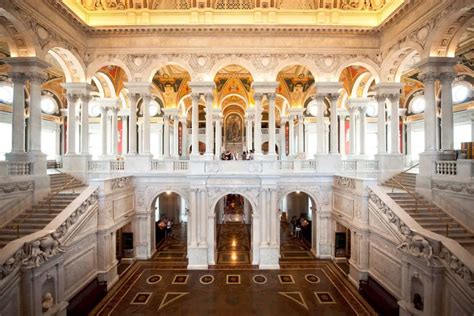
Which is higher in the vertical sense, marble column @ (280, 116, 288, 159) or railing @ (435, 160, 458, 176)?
marble column @ (280, 116, 288, 159)

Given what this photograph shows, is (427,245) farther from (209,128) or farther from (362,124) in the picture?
(362,124)

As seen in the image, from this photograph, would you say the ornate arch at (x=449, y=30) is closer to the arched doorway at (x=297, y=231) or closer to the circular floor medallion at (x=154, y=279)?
the arched doorway at (x=297, y=231)

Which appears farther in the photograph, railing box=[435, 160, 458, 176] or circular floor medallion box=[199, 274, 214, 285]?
circular floor medallion box=[199, 274, 214, 285]

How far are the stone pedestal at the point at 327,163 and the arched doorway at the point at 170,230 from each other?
7.95 metres

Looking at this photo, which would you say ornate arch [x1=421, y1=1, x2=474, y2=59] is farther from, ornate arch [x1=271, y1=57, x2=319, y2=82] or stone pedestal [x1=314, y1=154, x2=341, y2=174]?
stone pedestal [x1=314, y1=154, x2=341, y2=174]

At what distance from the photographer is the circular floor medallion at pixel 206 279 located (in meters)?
13.2

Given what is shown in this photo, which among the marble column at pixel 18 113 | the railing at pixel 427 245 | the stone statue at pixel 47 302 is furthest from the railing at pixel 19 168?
the railing at pixel 427 245

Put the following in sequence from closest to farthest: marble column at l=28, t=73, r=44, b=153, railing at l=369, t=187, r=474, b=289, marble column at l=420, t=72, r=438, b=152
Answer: railing at l=369, t=187, r=474, b=289, marble column at l=420, t=72, r=438, b=152, marble column at l=28, t=73, r=44, b=153

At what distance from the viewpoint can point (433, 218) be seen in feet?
34.9

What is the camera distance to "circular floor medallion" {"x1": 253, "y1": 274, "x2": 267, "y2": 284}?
1319 cm

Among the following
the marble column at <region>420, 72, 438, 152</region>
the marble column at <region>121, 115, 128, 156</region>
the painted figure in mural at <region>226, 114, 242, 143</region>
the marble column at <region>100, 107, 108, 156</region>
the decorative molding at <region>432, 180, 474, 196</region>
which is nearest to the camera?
the decorative molding at <region>432, 180, 474, 196</region>

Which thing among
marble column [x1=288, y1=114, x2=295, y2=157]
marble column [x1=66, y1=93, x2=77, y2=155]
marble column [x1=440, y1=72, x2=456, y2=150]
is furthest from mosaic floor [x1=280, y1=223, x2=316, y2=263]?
marble column [x1=66, y1=93, x2=77, y2=155]

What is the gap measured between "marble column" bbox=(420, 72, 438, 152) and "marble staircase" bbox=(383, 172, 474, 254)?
6.80ft

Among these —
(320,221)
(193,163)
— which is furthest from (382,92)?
(193,163)
